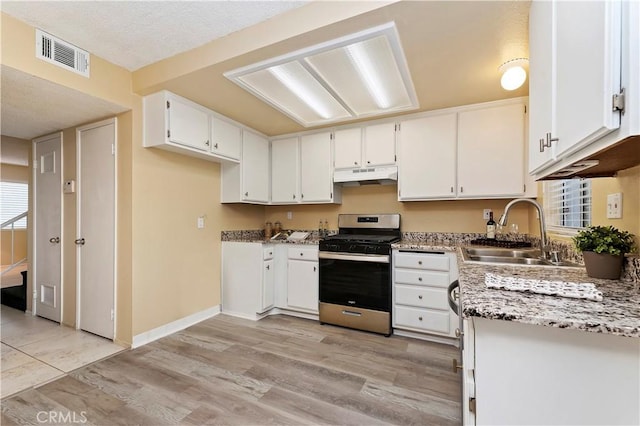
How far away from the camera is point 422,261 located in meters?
2.64

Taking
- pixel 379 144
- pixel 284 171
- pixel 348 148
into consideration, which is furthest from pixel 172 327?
pixel 379 144

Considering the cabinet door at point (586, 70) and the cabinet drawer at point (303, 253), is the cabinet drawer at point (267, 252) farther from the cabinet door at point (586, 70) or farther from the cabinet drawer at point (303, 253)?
the cabinet door at point (586, 70)

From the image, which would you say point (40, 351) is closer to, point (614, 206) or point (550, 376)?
point (550, 376)

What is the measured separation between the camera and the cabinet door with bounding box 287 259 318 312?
10.3 ft

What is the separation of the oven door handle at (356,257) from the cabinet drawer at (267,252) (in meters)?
0.62

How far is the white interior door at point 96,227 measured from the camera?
8.59 feet

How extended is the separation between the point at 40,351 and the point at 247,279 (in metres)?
1.84

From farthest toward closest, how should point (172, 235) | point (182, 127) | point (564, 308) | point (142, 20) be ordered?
point (172, 235) < point (182, 127) < point (142, 20) < point (564, 308)

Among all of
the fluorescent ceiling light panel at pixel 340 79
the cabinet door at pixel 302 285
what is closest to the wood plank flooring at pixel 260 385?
the cabinet door at pixel 302 285

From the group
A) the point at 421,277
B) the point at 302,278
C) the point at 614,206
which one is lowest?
the point at 302,278

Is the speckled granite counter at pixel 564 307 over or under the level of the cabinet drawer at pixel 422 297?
over

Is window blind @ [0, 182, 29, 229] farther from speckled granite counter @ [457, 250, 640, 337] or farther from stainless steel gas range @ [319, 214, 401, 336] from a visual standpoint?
speckled granite counter @ [457, 250, 640, 337]

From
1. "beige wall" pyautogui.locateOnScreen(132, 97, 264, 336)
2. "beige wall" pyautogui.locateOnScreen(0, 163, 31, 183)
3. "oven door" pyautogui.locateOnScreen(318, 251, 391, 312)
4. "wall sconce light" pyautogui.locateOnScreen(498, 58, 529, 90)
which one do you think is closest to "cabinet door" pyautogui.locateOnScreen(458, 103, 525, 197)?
"wall sconce light" pyautogui.locateOnScreen(498, 58, 529, 90)

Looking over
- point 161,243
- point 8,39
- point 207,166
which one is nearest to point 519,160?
point 207,166
